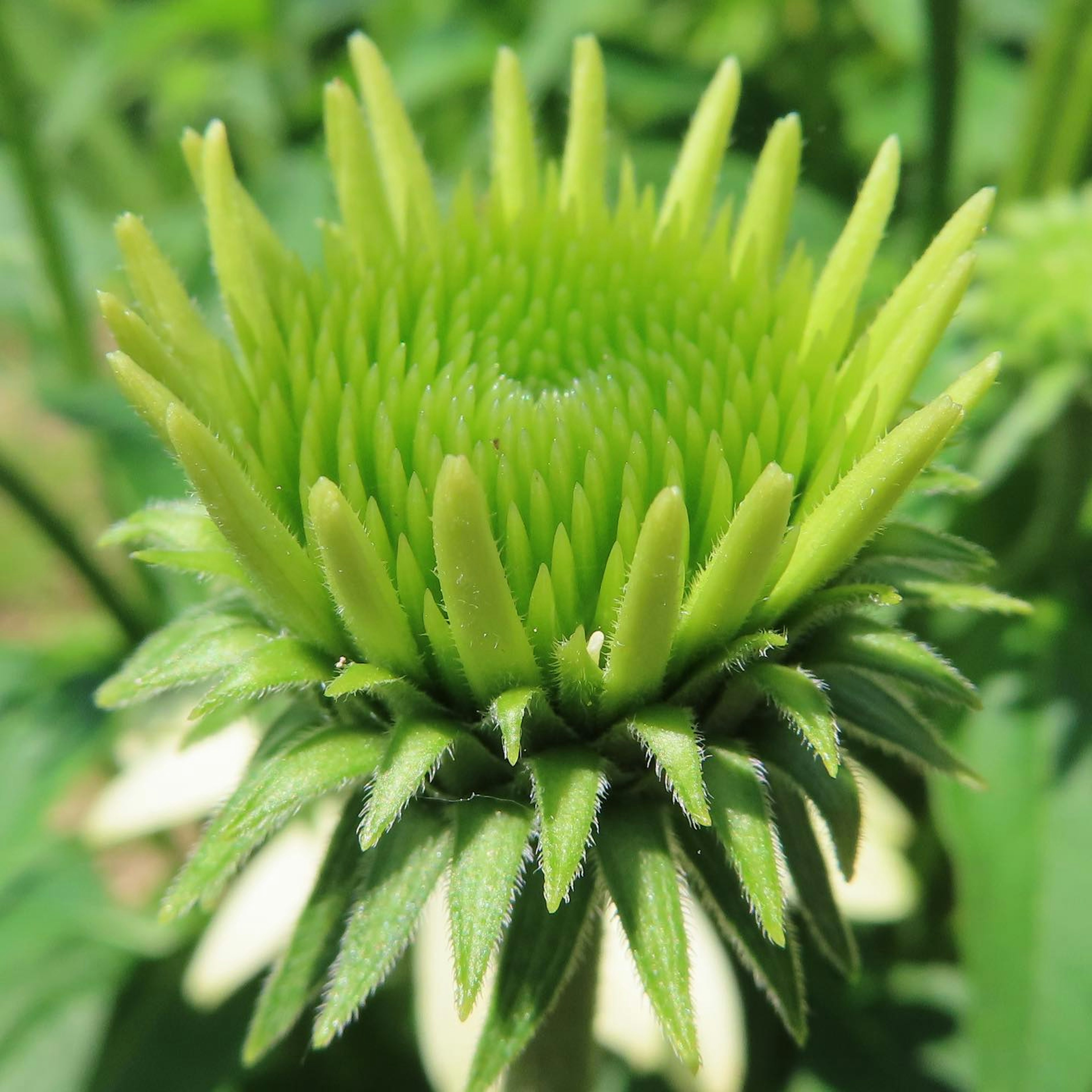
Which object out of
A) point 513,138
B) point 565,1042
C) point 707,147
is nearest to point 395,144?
point 513,138

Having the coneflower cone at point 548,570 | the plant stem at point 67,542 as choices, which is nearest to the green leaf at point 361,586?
the coneflower cone at point 548,570

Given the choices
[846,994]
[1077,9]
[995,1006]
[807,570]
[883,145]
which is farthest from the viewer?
[846,994]

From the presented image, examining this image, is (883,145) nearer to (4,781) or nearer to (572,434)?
(572,434)

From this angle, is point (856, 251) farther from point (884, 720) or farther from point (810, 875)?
point (810, 875)

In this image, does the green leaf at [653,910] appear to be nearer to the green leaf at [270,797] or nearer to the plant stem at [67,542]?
the green leaf at [270,797]

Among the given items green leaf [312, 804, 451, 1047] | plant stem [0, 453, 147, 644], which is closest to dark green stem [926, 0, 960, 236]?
green leaf [312, 804, 451, 1047]

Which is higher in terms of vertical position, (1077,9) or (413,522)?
(1077,9)

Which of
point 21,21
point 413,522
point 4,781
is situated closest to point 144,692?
point 413,522

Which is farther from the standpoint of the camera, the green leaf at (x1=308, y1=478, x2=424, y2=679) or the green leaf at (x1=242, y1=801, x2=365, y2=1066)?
the green leaf at (x1=242, y1=801, x2=365, y2=1066)

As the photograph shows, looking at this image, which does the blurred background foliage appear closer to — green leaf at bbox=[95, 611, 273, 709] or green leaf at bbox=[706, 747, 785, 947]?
green leaf at bbox=[706, 747, 785, 947]
